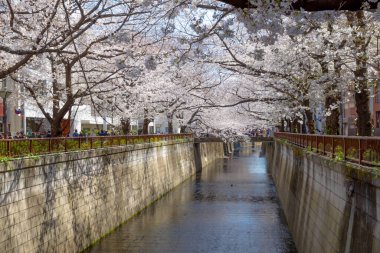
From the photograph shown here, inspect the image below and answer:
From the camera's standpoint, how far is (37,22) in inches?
771

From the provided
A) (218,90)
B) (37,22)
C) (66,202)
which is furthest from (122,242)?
(218,90)

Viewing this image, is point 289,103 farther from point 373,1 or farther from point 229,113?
point 229,113

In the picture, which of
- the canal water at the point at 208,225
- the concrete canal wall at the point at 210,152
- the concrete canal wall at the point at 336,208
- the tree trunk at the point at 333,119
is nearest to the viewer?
the concrete canal wall at the point at 336,208

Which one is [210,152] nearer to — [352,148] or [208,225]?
[208,225]

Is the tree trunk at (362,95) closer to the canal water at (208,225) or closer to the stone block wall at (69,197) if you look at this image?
the canal water at (208,225)

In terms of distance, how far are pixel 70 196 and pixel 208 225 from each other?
8.52 m

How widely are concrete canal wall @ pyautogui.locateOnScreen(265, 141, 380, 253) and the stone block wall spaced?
25.8 ft

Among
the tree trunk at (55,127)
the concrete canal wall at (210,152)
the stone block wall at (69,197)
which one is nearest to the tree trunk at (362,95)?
the stone block wall at (69,197)

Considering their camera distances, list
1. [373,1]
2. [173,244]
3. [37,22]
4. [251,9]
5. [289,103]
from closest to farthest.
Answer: [373,1] → [251,9] → [37,22] → [173,244] → [289,103]

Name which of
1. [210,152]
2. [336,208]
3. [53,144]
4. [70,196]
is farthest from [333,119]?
[210,152]

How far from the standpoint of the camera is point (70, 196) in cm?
1853

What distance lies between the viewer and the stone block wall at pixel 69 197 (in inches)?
543

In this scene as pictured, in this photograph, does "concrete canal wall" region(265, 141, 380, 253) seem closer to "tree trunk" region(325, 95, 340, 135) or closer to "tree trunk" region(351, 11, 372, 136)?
"tree trunk" region(351, 11, 372, 136)

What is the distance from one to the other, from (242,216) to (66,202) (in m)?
12.0
